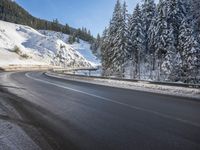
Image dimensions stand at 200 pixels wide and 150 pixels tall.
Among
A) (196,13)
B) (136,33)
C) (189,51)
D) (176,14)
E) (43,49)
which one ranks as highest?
(176,14)

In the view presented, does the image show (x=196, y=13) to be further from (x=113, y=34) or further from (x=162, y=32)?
(x=113, y=34)

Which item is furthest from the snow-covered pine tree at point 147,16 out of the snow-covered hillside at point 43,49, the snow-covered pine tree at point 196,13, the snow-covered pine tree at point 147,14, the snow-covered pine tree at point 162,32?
the snow-covered hillside at point 43,49

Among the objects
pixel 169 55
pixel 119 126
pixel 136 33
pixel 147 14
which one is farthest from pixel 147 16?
pixel 119 126

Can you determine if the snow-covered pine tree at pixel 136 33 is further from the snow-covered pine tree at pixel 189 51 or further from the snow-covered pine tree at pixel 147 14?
the snow-covered pine tree at pixel 189 51

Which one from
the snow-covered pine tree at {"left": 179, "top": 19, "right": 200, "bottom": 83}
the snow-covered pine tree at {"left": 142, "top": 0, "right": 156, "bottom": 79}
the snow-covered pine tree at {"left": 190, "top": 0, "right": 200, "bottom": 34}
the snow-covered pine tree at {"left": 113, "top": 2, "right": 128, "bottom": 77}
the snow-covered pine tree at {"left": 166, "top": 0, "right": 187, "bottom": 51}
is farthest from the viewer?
the snow-covered pine tree at {"left": 142, "top": 0, "right": 156, "bottom": 79}

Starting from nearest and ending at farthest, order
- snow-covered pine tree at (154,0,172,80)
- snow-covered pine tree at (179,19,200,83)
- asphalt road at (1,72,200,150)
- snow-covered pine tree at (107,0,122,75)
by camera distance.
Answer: asphalt road at (1,72,200,150) → snow-covered pine tree at (179,19,200,83) → snow-covered pine tree at (154,0,172,80) → snow-covered pine tree at (107,0,122,75)

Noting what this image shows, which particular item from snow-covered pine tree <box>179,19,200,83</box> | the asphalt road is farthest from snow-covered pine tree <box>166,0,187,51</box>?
the asphalt road

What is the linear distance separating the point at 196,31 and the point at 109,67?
20772 millimetres

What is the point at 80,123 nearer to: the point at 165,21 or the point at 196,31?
the point at 196,31

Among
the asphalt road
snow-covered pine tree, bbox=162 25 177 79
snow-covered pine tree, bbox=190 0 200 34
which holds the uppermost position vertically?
snow-covered pine tree, bbox=190 0 200 34

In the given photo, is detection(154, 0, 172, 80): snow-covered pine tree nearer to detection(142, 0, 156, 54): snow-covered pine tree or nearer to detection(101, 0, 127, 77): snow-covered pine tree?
detection(101, 0, 127, 77): snow-covered pine tree

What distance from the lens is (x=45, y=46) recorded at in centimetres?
14412

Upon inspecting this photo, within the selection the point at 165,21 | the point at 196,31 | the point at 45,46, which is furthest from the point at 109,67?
the point at 45,46

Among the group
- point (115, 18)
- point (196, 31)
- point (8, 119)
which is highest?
point (115, 18)
